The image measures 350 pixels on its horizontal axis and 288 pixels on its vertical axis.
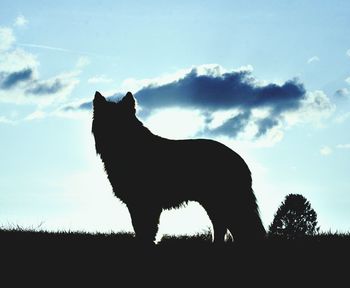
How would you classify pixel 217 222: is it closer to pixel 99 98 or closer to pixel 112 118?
pixel 112 118

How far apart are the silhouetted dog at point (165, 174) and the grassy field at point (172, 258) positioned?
1.59 feet

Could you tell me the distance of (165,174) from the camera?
1019 cm

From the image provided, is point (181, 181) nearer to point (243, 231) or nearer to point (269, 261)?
point (243, 231)

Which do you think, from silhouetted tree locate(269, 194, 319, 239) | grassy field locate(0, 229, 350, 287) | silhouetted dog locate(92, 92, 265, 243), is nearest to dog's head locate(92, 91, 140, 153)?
silhouetted dog locate(92, 92, 265, 243)

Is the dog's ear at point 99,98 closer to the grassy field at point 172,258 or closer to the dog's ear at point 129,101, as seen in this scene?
the dog's ear at point 129,101

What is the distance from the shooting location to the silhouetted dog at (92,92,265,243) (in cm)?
974

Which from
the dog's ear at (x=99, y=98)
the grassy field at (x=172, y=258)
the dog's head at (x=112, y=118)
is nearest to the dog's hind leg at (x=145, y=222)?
the grassy field at (x=172, y=258)

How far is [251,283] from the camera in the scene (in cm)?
657

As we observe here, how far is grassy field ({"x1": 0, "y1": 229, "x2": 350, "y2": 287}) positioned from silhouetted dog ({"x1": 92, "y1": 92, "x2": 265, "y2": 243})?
19.0 inches

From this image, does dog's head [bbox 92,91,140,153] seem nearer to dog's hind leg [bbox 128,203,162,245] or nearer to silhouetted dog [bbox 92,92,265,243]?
silhouetted dog [bbox 92,92,265,243]

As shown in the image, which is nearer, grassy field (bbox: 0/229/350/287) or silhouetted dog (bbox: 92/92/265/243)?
grassy field (bbox: 0/229/350/287)

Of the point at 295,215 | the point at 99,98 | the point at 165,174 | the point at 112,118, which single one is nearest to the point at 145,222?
the point at 165,174

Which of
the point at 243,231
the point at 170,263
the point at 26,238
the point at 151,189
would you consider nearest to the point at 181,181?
Result: the point at 151,189

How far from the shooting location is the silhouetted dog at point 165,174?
9.74 m
